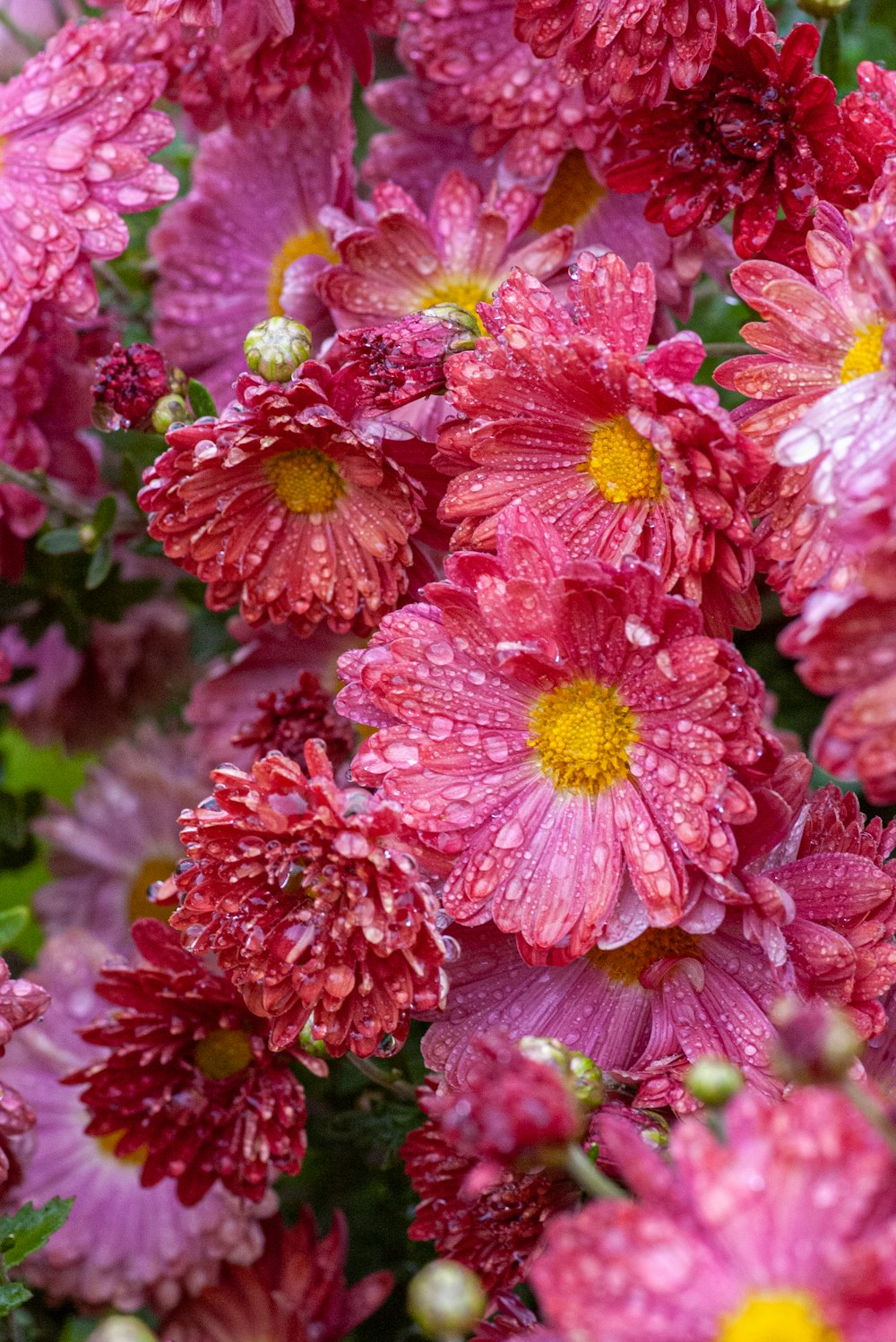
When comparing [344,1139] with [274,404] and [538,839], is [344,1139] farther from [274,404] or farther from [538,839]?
[274,404]

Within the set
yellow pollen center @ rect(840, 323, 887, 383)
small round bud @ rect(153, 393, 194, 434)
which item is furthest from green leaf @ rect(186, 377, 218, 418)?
yellow pollen center @ rect(840, 323, 887, 383)

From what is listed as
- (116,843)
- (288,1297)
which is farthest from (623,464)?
(116,843)

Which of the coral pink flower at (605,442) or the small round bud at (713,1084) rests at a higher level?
the coral pink flower at (605,442)

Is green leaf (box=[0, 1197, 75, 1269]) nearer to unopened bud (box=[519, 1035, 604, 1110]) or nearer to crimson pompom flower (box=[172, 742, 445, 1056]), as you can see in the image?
crimson pompom flower (box=[172, 742, 445, 1056])

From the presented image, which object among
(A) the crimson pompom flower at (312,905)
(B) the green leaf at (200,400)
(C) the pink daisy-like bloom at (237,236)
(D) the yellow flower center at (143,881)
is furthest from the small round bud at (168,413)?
(D) the yellow flower center at (143,881)

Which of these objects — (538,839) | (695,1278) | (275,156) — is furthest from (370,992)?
(275,156)

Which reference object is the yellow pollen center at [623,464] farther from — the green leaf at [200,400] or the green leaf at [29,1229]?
the green leaf at [29,1229]
